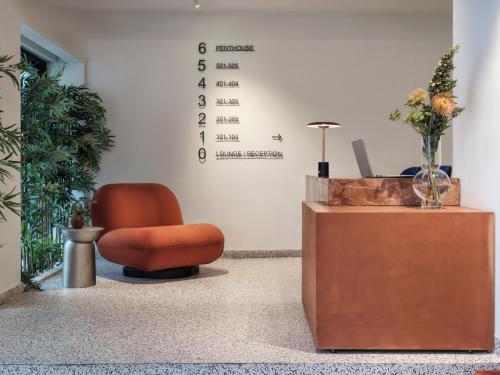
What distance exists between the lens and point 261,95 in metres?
6.54

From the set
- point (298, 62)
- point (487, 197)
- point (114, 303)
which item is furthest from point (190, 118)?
point (487, 197)

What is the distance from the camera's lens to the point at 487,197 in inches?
120

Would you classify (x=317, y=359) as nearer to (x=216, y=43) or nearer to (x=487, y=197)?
(x=487, y=197)

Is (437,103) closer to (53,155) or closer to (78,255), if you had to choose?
(78,255)

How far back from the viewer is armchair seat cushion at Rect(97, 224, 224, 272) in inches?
193

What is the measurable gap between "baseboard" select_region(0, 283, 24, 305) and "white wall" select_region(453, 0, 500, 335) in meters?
3.40

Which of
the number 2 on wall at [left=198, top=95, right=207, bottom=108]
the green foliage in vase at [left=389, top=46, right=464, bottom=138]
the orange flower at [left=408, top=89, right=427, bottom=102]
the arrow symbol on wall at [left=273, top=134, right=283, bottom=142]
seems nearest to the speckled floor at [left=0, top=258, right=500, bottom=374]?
the green foliage in vase at [left=389, top=46, right=464, bottom=138]

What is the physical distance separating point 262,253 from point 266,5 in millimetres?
2831

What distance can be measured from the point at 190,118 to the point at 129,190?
1.28 m

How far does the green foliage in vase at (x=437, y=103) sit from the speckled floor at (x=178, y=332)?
131 cm

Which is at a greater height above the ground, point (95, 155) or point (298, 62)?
point (298, 62)

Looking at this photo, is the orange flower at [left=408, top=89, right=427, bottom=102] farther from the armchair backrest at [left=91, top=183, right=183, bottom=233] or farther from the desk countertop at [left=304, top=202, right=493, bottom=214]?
the armchair backrest at [left=91, top=183, right=183, bottom=233]

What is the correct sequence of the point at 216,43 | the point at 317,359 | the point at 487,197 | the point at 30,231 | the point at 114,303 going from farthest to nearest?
1. the point at 216,43
2. the point at 30,231
3. the point at 114,303
4. the point at 487,197
5. the point at 317,359

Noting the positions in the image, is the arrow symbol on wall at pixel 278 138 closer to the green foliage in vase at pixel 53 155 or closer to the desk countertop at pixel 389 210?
the green foliage in vase at pixel 53 155
